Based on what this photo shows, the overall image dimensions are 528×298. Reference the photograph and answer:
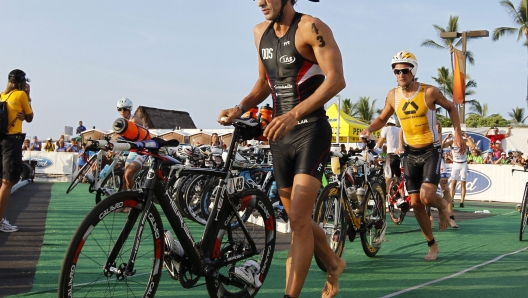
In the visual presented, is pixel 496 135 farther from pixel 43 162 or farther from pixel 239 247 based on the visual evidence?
pixel 239 247

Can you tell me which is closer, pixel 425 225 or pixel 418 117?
pixel 425 225

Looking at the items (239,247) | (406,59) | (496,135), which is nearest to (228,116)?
(239,247)

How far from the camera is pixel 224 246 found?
4289 mm

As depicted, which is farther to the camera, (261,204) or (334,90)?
(261,204)

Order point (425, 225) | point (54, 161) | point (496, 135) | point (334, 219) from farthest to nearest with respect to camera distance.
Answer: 1. point (54, 161)
2. point (496, 135)
3. point (425, 225)
4. point (334, 219)

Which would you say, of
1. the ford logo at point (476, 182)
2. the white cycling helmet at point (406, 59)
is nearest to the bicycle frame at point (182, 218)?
the white cycling helmet at point (406, 59)

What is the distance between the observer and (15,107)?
7809mm

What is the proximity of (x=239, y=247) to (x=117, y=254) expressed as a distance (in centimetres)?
110

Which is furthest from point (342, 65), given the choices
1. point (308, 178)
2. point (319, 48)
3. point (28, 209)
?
point (28, 209)

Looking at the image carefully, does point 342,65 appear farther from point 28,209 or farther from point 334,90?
point 28,209

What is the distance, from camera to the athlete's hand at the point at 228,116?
4.29 m

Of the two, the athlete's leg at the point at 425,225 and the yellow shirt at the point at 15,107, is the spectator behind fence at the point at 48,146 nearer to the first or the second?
the yellow shirt at the point at 15,107

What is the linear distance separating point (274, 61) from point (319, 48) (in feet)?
1.35

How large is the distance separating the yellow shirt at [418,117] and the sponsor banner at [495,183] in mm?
13990
